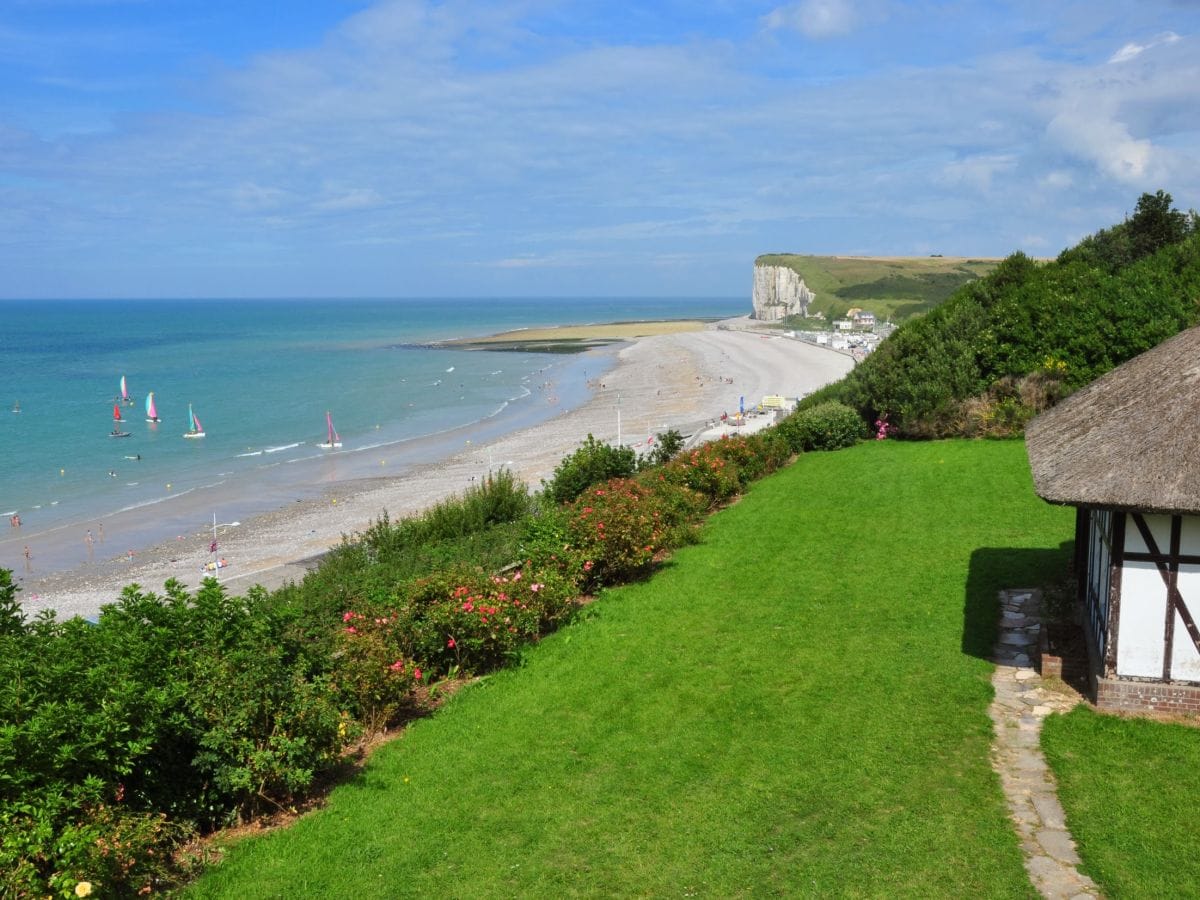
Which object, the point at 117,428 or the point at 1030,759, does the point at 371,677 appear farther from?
the point at 117,428

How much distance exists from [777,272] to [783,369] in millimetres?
94659

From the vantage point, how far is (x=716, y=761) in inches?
326

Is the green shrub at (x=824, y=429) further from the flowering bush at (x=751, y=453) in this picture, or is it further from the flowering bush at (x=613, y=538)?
the flowering bush at (x=613, y=538)

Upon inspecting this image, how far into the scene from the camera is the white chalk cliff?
146 meters

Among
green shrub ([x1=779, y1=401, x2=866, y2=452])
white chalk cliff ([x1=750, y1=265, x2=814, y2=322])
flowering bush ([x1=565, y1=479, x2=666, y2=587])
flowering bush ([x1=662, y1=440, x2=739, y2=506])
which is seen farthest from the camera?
white chalk cliff ([x1=750, y1=265, x2=814, y2=322])

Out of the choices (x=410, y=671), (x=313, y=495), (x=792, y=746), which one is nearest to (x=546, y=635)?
(x=410, y=671)

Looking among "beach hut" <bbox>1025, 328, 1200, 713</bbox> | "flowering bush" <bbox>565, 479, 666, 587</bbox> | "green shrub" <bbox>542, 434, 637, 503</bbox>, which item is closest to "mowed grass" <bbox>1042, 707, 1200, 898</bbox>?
"beach hut" <bbox>1025, 328, 1200, 713</bbox>

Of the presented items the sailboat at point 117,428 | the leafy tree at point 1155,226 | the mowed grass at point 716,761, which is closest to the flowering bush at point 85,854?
the mowed grass at point 716,761

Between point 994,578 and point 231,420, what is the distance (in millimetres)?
47854

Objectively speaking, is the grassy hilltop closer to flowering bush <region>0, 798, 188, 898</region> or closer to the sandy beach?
the sandy beach

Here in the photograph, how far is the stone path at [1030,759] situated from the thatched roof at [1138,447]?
210cm

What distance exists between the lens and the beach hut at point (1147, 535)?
8281 mm

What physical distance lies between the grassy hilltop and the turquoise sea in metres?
52.5

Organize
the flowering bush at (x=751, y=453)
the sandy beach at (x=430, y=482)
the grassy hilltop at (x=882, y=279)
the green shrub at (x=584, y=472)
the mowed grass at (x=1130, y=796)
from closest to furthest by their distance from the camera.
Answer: the mowed grass at (x=1130, y=796) < the green shrub at (x=584, y=472) < the flowering bush at (x=751, y=453) < the sandy beach at (x=430, y=482) < the grassy hilltop at (x=882, y=279)
